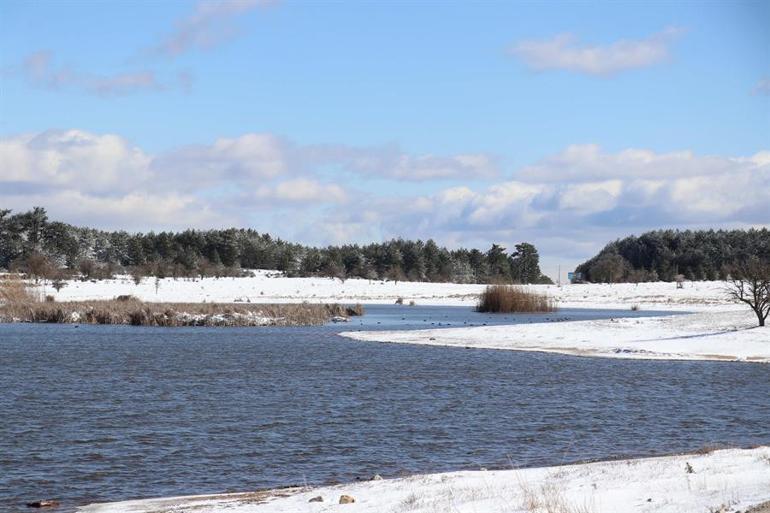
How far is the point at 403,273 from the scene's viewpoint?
439 ft

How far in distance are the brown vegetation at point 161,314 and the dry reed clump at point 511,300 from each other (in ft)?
48.4

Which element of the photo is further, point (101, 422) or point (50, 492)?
point (101, 422)

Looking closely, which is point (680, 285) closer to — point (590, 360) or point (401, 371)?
point (590, 360)

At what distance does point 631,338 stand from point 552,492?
29.0m

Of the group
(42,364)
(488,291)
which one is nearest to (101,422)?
(42,364)

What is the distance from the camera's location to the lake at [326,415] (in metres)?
15.5

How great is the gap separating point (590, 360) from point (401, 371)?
7684 millimetres

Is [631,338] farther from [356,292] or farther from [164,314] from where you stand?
[356,292]

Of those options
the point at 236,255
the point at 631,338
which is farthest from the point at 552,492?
the point at 236,255

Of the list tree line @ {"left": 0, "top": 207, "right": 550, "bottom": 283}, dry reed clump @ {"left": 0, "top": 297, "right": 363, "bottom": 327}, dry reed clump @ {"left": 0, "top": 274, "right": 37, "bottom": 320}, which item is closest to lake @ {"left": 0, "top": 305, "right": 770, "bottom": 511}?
dry reed clump @ {"left": 0, "top": 297, "right": 363, "bottom": 327}

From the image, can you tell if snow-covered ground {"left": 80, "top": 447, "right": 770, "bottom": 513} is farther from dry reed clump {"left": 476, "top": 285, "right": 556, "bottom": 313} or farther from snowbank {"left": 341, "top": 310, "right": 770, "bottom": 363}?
dry reed clump {"left": 476, "top": 285, "right": 556, "bottom": 313}

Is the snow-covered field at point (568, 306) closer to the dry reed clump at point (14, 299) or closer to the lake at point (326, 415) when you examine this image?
the lake at point (326, 415)

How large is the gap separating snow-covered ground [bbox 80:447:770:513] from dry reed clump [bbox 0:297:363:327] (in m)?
44.8

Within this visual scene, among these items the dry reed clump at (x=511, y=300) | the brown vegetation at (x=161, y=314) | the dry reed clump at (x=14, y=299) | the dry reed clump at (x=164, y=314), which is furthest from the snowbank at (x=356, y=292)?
the dry reed clump at (x=164, y=314)
